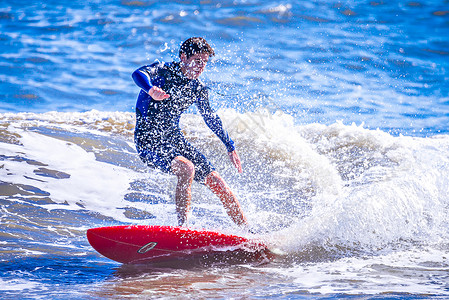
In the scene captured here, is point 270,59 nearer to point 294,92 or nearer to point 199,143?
point 294,92

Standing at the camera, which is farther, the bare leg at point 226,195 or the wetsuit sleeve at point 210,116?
the wetsuit sleeve at point 210,116

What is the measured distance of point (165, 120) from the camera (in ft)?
14.6

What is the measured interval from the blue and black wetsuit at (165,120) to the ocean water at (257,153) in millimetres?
390

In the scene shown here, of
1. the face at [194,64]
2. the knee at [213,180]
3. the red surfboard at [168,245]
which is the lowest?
the red surfboard at [168,245]

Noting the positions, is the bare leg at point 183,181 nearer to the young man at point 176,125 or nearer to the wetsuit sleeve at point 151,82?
the young man at point 176,125

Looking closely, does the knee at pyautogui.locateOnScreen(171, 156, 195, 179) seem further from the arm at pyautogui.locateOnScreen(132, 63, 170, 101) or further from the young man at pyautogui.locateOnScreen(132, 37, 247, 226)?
the arm at pyautogui.locateOnScreen(132, 63, 170, 101)

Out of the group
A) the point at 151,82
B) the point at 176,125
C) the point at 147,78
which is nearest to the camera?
the point at 147,78

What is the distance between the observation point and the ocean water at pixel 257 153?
374cm

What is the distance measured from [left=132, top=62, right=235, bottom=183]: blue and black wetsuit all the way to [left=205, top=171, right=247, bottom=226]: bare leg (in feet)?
0.26

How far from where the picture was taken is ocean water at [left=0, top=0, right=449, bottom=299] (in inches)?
147

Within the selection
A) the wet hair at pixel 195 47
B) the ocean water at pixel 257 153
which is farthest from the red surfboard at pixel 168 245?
the wet hair at pixel 195 47

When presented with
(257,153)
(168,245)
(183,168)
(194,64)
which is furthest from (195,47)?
(257,153)

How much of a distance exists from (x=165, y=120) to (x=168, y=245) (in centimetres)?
120

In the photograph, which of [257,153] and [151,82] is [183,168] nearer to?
[151,82]
